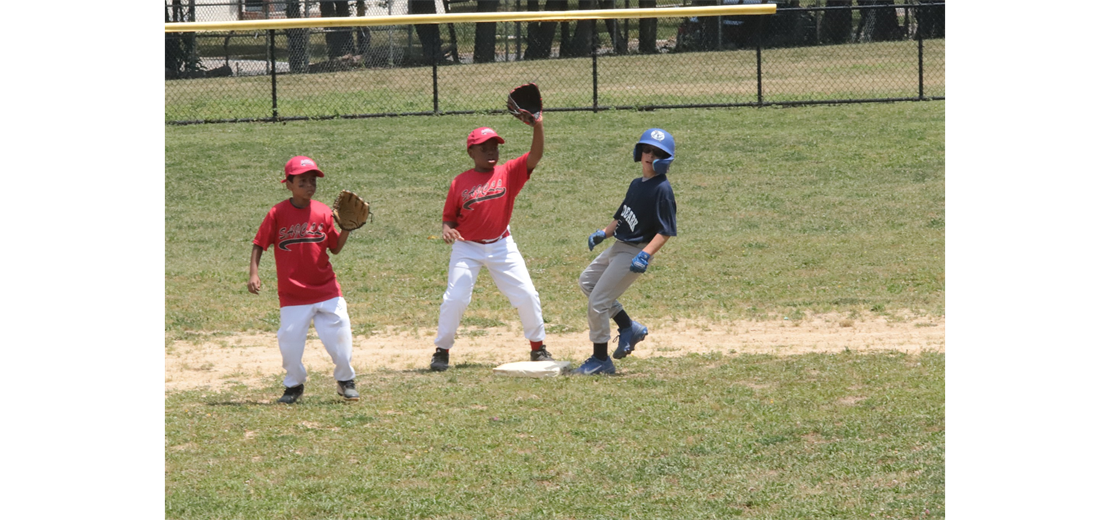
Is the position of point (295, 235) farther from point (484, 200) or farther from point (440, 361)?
point (440, 361)

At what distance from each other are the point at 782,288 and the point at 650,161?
4.22 meters

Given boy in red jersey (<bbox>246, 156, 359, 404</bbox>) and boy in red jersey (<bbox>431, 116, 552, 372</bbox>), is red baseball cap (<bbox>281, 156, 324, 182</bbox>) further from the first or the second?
boy in red jersey (<bbox>431, 116, 552, 372</bbox>)

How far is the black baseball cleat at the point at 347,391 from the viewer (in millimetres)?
7602

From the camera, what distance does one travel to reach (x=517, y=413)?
23.5 feet

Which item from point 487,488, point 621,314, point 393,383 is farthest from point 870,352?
point 487,488

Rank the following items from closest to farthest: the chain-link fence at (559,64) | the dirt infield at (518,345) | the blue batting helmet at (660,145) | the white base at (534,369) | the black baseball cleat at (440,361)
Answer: the blue batting helmet at (660,145) → the white base at (534,369) → the black baseball cleat at (440,361) → the dirt infield at (518,345) → the chain-link fence at (559,64)

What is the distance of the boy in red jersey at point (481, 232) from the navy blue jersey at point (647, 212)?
868 mm

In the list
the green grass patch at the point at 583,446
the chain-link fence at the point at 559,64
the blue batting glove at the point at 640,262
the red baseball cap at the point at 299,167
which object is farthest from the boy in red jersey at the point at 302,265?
the chain-link fence at the point at 559,64

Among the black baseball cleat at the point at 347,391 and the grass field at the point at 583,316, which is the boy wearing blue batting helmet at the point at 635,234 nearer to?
the grass field at the point at 583,316

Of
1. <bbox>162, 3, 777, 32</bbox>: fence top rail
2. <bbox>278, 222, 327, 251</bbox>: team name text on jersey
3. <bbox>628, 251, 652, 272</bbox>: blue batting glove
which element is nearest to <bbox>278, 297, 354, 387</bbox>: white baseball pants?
<bbox>278, 222, 327, 251</bbox>: team name text on jersey

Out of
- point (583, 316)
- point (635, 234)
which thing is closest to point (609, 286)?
point (635, 234)

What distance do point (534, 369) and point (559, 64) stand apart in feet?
62.8

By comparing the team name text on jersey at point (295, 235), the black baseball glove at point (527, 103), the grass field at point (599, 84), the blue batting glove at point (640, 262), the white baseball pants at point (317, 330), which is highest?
the grass field at point (599, 84)

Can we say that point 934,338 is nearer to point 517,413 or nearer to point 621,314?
point 621,314
